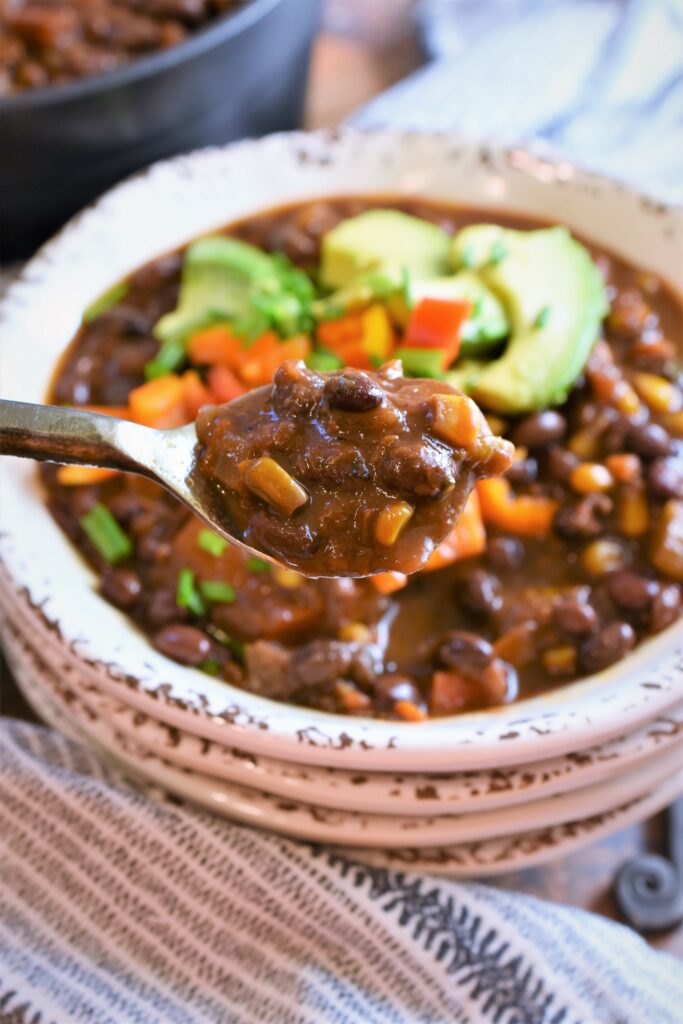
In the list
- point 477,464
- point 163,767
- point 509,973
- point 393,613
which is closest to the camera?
point 477,464

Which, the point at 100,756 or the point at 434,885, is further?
the point at 100,756

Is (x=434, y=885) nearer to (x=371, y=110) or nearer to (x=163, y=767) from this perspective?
(x=163, y=767)

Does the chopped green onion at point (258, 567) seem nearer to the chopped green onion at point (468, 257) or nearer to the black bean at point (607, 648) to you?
the black bean at point (607, 648)

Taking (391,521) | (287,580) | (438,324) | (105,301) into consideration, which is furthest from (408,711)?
(105,301)

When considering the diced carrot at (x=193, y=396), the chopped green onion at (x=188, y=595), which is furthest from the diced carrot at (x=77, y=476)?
the chopped green onion at (x=188, y=595)

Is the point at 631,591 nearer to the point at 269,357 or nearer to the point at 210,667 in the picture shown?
the point at 210,667

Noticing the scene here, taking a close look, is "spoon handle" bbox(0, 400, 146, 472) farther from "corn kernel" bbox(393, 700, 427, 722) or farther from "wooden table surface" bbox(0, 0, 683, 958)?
"wooden table surface" bbox(0, 0, 683, 958)

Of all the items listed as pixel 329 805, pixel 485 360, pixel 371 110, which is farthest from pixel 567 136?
pixel 329 805

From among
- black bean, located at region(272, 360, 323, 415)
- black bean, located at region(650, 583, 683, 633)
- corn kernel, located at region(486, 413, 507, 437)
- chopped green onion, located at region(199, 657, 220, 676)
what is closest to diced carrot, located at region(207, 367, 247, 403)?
corn kernel, located at region(486, 413, 507, 437)
